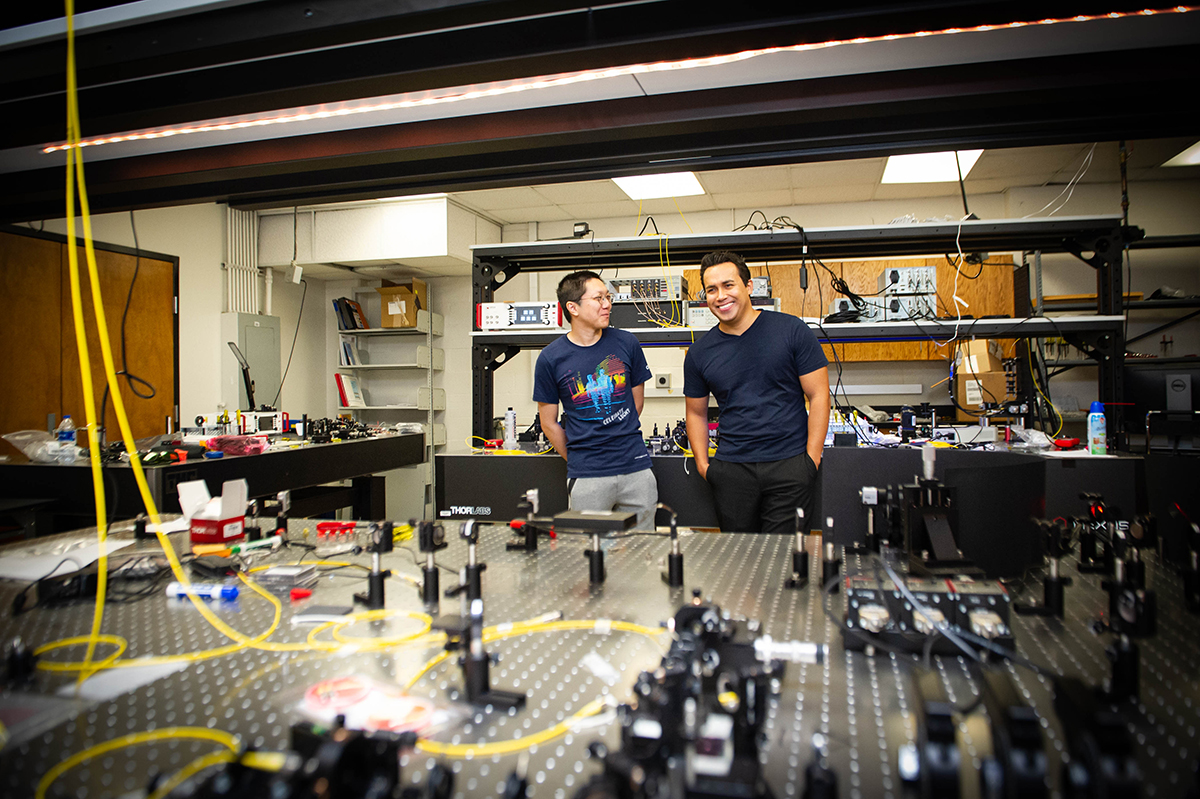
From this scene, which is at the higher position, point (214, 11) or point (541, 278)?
point (541, 278)

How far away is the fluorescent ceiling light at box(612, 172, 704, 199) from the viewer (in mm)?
4418

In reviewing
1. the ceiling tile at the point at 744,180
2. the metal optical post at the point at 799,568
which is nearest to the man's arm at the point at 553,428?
the metal optical post at the point at 799,568

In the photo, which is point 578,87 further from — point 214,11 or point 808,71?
point 214,11

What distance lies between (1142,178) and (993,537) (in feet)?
17.2

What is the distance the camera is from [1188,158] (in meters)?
4.10

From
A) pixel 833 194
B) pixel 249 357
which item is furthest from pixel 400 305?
pixel 833 194

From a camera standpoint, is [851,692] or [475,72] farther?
[475,72]

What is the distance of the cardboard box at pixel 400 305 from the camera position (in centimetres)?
544

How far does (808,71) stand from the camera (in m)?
1.37

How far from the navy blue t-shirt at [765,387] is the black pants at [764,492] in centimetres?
3

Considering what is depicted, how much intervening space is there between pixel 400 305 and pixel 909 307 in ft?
13.8

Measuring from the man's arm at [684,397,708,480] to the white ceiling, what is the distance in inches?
90.3

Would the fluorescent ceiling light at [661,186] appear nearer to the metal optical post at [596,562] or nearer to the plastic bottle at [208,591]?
the metal optical post at [596,562]

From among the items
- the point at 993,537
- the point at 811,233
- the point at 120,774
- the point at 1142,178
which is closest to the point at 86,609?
the point at 120,774
